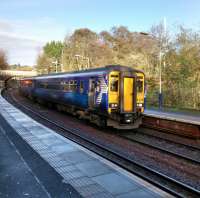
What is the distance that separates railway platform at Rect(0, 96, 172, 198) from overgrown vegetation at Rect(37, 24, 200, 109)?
14705 millimetres

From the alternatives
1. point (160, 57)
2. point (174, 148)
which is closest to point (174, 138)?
point (174, 148)

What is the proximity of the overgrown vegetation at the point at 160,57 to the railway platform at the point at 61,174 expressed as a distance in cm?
1471

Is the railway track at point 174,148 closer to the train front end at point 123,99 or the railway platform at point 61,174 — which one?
the train front end at point 123,99

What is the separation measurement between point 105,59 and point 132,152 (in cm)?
4294

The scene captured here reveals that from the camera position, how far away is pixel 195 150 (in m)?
11.1

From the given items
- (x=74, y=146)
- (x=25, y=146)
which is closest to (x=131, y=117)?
(x=74, y=146)

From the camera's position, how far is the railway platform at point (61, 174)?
6129 millimetres

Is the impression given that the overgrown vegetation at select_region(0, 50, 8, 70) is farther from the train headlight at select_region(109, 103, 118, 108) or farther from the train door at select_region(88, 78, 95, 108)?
the train headlight at select_region(109, 103, 118, 108)

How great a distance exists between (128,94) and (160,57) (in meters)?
10.9

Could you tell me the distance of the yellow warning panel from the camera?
14180mm

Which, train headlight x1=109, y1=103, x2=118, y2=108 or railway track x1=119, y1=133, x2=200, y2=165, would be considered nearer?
railway track x1=119, y1=133, x2=200, y2=165

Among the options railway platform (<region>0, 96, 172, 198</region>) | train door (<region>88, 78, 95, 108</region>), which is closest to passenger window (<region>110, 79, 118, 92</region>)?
train door (<region>88, 78, 95, 108</region>)

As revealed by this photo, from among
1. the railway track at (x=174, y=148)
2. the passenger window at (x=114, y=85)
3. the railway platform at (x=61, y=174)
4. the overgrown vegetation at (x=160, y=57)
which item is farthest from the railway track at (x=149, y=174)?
the overgrown vegetation at (x=160, y=57)

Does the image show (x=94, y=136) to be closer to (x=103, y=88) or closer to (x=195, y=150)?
(x=103, y=88)
